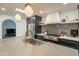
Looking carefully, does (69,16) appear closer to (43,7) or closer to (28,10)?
(43,7)

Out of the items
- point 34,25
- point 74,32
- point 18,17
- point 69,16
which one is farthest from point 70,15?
point 18,17

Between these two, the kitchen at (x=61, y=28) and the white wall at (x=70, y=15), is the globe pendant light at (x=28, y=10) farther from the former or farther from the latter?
the white wall at (x=70, y=15)

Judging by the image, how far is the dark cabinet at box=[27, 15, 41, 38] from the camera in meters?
1.49

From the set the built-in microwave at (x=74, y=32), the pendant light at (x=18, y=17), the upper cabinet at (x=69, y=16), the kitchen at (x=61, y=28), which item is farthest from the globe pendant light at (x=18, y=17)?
the built-in microwave at (x=74, y=32)

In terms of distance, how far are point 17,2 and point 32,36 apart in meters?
0.51

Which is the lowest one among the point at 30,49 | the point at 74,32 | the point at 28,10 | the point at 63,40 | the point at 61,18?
the point at 30,49

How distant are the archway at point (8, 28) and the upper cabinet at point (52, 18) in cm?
47

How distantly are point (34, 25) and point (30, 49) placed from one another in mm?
348

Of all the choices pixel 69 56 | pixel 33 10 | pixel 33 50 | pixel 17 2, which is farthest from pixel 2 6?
pixel 69 56

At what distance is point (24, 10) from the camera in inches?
56.0

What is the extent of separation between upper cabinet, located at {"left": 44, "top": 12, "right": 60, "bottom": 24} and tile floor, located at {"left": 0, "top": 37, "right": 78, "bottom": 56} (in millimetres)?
315

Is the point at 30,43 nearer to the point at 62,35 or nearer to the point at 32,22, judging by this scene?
the point at 32,22

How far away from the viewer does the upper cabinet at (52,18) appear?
148 cm

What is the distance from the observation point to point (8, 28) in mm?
1502
